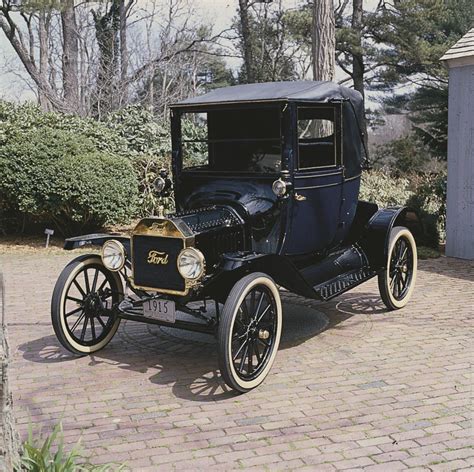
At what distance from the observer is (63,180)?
10117 mm

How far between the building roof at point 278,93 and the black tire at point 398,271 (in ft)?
4.93

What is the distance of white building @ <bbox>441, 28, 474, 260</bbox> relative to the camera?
A: 349 inches

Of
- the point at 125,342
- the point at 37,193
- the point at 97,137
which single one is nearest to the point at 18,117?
the point at 97,137

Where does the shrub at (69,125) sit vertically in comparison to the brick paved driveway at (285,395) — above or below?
above

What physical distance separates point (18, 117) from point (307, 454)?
9765 mm

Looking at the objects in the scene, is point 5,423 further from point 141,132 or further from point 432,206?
point 141,132

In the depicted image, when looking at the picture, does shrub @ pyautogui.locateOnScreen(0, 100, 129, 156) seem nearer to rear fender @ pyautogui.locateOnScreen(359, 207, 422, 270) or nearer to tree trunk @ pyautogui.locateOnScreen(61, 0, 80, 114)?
tree trunk @ pyautogui.locateOnScreen(61, 0, 80, 114)

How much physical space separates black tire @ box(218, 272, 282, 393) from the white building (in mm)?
5230

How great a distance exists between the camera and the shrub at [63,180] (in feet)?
33.3

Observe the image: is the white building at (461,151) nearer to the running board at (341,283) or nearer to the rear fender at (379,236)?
the rear fender at (379,236)

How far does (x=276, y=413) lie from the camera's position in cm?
406

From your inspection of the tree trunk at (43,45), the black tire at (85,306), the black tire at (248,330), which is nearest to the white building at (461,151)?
the black tire at (248,330)

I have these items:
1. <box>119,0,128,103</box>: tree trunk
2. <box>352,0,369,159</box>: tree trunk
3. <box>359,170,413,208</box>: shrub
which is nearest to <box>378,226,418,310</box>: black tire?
<box>359,170,413,208</box>: shrub

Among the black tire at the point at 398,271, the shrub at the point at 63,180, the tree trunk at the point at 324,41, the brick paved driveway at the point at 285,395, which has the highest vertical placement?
the tree trunk at the point at 324,41
